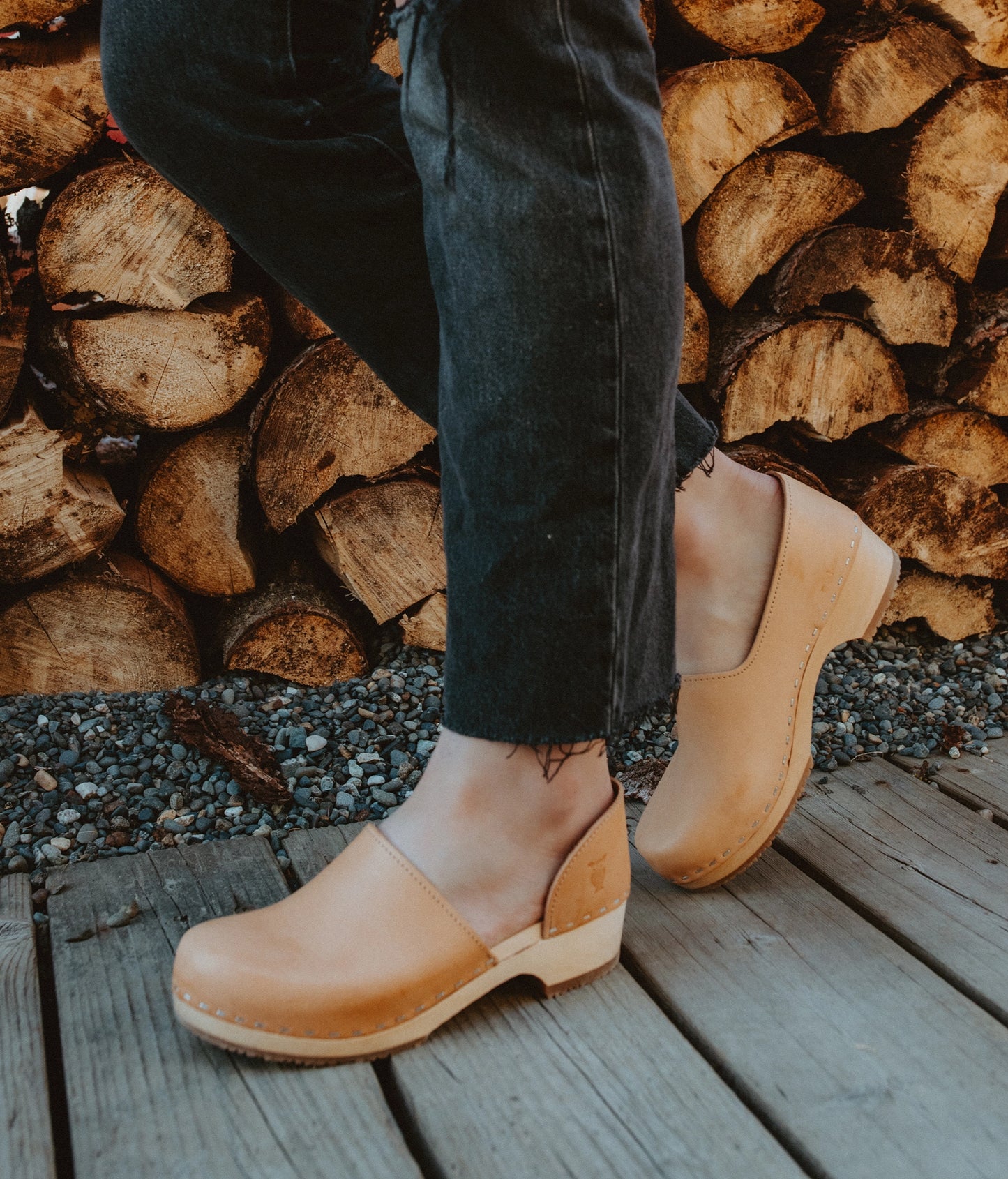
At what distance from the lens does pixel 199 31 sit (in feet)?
2.53

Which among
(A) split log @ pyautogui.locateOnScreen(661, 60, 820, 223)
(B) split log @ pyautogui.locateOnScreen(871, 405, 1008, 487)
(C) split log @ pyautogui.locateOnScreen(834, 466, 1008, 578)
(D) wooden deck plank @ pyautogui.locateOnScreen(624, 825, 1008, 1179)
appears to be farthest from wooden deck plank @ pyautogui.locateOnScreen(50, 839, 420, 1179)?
(B) split log @ pyautogui.locateOnScreen(871, 405, 1008, 487)

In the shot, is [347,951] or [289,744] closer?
[347,951]

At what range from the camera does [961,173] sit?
1.64m

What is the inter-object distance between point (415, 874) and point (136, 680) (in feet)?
3.09

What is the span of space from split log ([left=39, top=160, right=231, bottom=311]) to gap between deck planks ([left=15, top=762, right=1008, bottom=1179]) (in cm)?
80

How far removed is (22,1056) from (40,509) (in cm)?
86

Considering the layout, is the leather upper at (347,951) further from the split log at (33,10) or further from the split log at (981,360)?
the split log at (981,360)

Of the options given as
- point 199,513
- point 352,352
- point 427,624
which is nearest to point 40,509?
point 199,513

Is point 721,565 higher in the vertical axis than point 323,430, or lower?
higher

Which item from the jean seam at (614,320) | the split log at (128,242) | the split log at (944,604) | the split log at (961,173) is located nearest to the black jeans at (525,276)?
the jean seam at (614,320)

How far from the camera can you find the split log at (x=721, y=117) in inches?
57.0

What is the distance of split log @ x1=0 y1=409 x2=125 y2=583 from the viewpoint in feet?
4.67

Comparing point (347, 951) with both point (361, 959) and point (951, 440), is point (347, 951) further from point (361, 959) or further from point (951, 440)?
point (951, 440)

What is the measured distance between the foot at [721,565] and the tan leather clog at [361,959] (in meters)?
0.22
